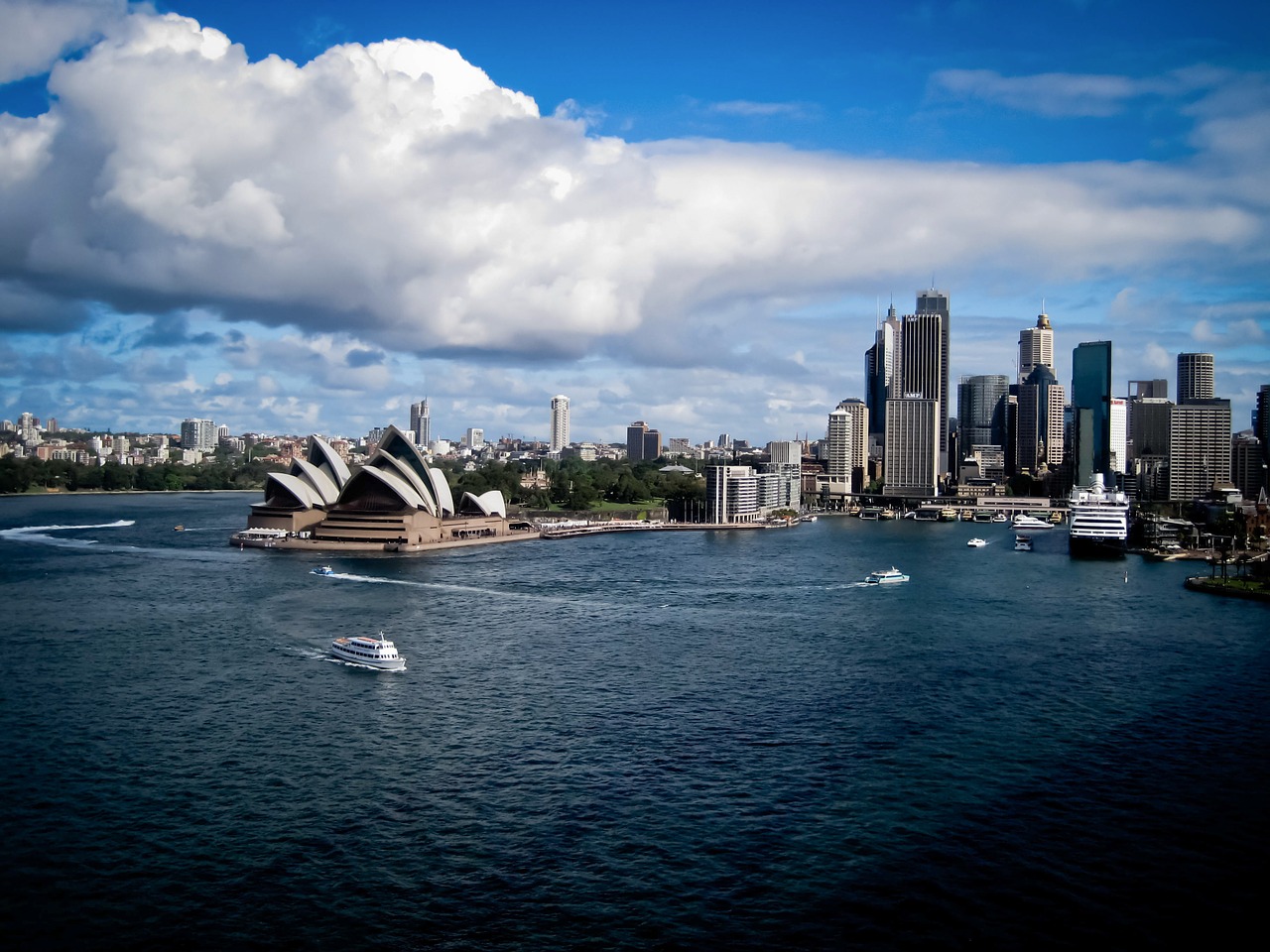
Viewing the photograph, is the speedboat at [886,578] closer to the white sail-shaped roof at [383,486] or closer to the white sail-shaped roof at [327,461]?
the white sail-shaped roof at [383,486]

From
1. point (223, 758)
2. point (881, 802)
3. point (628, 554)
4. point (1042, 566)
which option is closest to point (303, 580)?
point (628, 554)

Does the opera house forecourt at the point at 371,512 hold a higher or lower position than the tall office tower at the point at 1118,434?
lower

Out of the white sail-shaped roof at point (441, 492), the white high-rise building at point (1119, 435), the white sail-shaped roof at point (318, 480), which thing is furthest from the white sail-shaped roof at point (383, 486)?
the white high-rise building at point (1119, 435)

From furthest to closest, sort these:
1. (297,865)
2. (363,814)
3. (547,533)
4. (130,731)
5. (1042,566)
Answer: (547,533), (1042,566), (130,731), (363,814), (297,865)

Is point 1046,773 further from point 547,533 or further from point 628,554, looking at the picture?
point 547,533

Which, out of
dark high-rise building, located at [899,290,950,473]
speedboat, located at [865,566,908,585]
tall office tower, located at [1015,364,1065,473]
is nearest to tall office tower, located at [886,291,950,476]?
dark high-rise building, located at [899,290,950,473]

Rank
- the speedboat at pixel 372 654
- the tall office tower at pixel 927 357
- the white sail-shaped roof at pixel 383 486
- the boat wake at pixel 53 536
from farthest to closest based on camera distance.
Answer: the tall office tower at pixel 927 357 < the white sail-shaped roof at pixel 383 486 < the boat wake at pixel 53 536 < the speedboat at pixel 372 654

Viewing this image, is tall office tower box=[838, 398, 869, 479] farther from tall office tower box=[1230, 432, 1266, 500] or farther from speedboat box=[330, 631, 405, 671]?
speedboat box=[330, 631, 405, 671]
